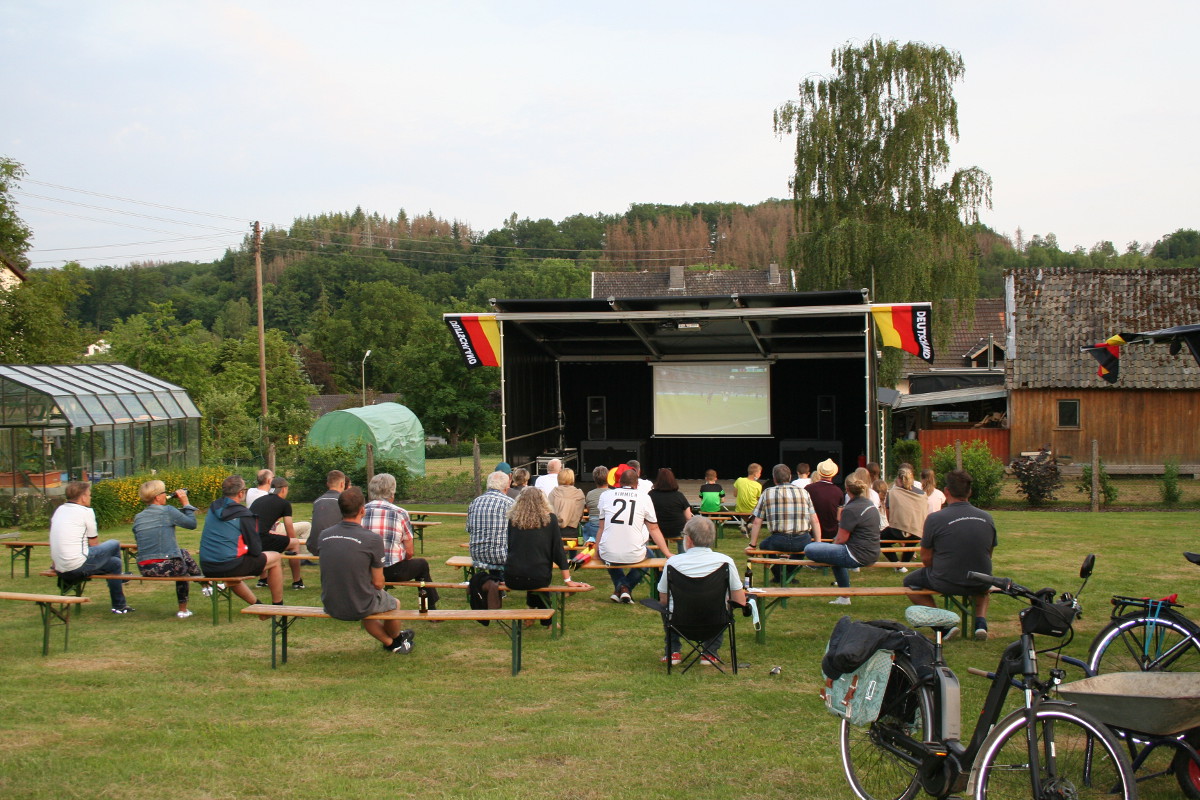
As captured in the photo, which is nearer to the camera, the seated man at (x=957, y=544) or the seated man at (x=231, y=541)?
the seated man at (x=957, y=544)

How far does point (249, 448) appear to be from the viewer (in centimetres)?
2908

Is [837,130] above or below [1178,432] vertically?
above

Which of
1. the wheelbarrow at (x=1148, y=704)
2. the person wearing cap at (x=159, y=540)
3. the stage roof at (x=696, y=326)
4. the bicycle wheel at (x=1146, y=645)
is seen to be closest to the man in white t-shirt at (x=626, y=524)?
the person wearing cap at (x=159, y=540)

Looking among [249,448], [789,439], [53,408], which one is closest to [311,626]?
[53,408]

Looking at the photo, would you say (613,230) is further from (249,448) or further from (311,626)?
(311,626)

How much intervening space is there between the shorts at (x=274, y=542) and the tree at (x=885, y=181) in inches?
673

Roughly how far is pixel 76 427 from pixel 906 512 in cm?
1244

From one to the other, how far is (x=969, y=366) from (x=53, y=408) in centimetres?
2705

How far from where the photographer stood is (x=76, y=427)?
14734 mm

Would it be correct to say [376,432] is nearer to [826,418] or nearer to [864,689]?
[826,418]

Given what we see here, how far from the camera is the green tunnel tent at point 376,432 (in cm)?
2458

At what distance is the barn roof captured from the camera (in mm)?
21312

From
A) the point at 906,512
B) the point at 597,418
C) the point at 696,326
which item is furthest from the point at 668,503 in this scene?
the point at 597,418

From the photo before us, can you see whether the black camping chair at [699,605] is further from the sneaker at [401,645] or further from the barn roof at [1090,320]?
the barn roof at [1090,320]
